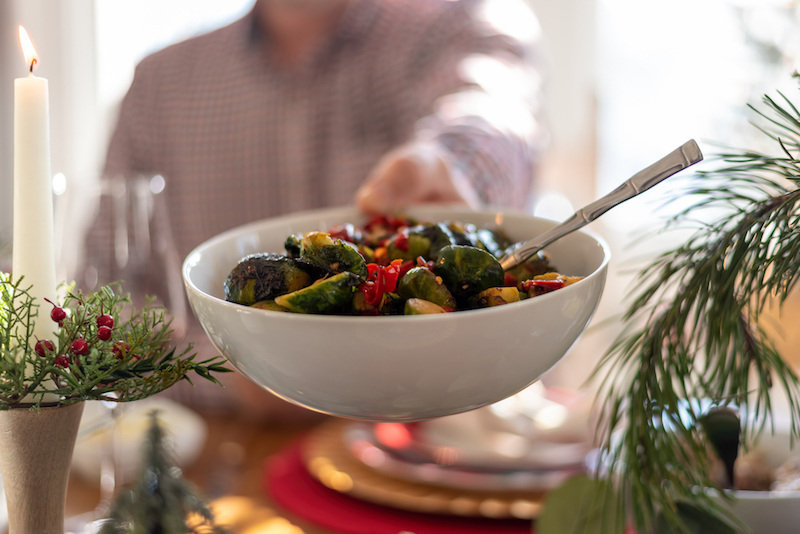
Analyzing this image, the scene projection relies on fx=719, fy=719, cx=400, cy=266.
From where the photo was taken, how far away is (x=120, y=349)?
38 centimetres

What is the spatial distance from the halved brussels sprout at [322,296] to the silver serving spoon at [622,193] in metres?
0.15

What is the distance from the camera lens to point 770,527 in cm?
49

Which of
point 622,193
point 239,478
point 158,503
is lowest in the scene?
point 239,478

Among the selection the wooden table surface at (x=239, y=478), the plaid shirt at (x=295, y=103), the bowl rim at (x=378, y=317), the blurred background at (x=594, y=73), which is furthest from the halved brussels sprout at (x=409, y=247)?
the blurred background at (x=594, y=73)

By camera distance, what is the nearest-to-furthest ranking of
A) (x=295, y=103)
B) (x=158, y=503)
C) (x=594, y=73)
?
(x=158, y=503) → (x=295, y=103) → (x=594, y=73)

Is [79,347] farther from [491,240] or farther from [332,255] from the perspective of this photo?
[491,240]

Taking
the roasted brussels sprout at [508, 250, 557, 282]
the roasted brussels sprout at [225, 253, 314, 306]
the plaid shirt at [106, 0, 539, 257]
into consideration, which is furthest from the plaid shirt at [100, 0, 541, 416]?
the roasted brussels sprout at [225, 253, 314, 306]

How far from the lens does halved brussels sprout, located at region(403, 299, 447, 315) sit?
1.32 feet

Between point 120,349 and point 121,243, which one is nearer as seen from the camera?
point 120,349

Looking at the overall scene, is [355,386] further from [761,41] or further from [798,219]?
[761,41]

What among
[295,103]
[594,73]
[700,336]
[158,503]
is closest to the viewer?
[158,503]

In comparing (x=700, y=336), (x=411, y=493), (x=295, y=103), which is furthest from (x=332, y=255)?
(x=295, y=103)

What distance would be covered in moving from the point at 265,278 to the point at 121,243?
47cm

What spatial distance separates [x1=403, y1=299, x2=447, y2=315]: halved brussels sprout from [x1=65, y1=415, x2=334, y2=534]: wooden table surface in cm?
38
